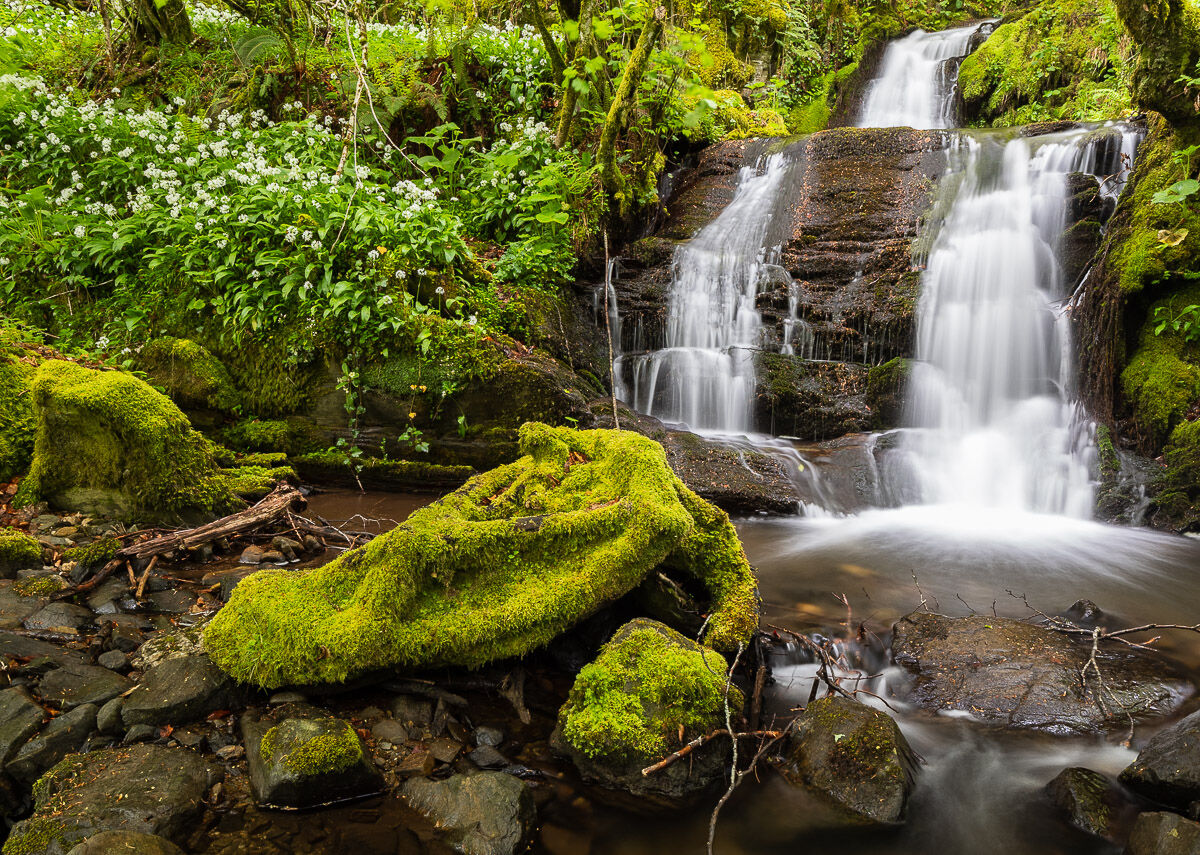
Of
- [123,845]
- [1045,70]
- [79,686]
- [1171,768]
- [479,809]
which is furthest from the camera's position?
[1045,70]

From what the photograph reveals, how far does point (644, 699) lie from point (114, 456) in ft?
14.1

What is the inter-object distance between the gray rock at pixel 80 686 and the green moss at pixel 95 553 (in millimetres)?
1205

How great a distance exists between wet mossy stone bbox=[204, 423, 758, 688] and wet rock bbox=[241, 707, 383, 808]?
1.00 ft

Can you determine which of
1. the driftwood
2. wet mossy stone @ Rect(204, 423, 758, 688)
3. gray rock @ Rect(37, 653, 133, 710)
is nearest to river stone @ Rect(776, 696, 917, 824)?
wet mossy stone @ Rect(204, 423, 758, 688)

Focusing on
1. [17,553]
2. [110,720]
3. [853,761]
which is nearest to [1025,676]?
[853,761]

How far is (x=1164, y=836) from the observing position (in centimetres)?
232

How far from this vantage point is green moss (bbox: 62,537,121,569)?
398 centimetres

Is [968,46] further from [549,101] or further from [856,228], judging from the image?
[549,101]

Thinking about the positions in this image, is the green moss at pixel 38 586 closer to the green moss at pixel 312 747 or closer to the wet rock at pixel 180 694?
the wet rock at pixel 180 694

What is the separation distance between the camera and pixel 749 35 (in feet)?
52.9

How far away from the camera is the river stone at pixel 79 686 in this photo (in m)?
2.78

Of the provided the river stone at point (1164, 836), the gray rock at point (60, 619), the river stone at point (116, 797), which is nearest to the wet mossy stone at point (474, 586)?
the river stone at point (116, 797)

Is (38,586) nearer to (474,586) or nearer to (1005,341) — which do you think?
(474,586)

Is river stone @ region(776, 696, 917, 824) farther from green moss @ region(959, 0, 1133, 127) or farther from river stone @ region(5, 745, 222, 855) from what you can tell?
green moss @ region(959, 0, 1133, 127)
